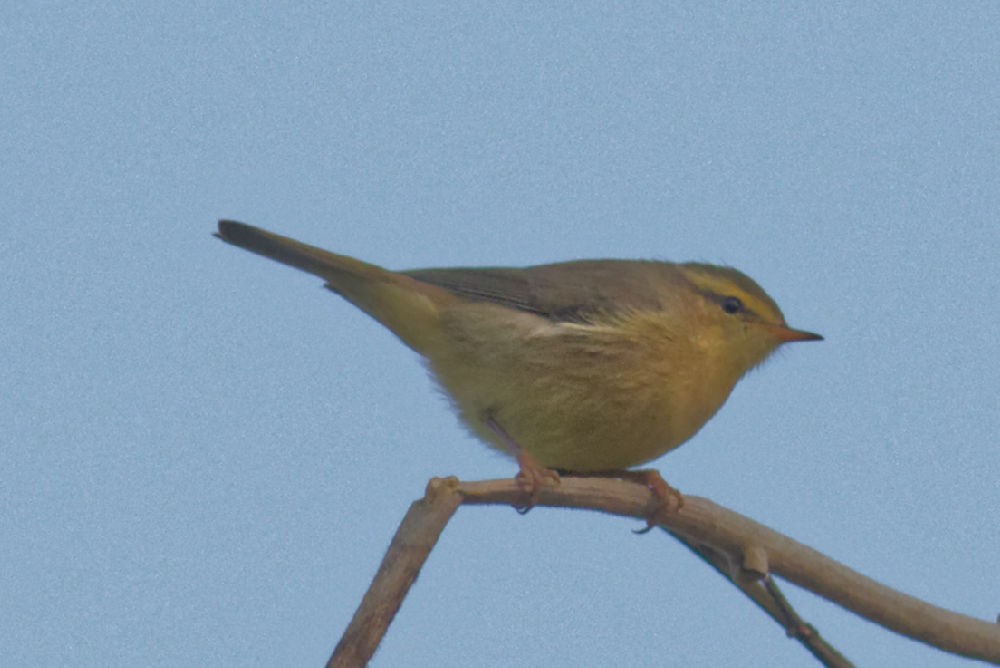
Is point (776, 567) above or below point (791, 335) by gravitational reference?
below

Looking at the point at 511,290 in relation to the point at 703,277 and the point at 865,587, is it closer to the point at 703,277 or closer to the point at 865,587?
the point at 703,277

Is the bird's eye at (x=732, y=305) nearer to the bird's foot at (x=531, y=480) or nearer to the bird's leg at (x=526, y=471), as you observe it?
the bird's leg at (x=526, y=471)

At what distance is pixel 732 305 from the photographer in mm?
5496

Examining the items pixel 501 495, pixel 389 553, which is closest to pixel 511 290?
pixel 501 495

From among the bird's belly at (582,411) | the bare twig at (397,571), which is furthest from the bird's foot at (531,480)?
the bare twig at (397,571)

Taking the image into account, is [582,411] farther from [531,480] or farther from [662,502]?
[531,480]

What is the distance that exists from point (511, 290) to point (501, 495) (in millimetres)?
1899

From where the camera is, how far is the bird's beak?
17.6 feet

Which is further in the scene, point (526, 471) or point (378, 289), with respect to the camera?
point (378, 289)

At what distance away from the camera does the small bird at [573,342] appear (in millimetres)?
5039

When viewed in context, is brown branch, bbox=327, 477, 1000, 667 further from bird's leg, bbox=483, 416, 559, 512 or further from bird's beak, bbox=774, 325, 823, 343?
bird's beak, bbox=774, 325, 823, 343

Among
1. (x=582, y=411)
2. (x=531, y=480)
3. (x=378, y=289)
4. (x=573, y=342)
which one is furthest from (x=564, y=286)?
(x=531, y=480)

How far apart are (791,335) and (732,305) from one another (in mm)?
293

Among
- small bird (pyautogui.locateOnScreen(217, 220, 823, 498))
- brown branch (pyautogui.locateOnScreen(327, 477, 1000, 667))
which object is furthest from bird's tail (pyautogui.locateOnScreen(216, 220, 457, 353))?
brown branch (pyautogui.locateOnScreen(327, 477, 1000, 667))
